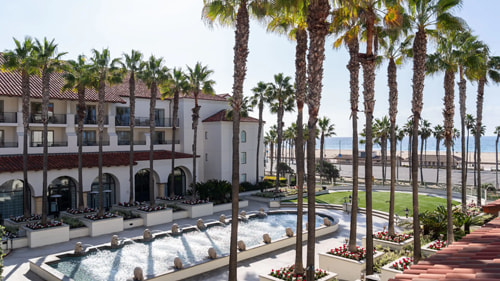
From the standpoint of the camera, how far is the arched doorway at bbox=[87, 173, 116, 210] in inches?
1219

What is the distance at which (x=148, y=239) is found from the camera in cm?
2169

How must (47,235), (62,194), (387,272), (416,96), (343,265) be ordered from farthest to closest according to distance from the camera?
1. (62,194)
2. (47,235)
3. (343,265)
4. (416,96)
5. (387,272)

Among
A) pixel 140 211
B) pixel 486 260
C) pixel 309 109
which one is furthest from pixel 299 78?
pixel 140 211

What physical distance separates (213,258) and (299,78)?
379 inches

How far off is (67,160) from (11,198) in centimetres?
464

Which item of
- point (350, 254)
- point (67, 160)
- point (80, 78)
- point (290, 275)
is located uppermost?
point (80, 78)

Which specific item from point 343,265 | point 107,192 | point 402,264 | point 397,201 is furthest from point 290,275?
point 397,201

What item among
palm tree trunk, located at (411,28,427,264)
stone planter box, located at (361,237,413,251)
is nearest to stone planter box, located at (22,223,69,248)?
stone planter box, located at (361,237,413,251)

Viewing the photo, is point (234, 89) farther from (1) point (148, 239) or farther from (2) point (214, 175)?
(2) point (214, 175)

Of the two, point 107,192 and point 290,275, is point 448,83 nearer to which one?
point 290,275

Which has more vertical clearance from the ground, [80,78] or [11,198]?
[80,78]

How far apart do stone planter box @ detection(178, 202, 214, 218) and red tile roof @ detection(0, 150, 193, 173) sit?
Answer: 6646mm

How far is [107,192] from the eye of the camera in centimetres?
3006

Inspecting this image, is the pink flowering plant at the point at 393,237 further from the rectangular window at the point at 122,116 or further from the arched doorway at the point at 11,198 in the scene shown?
the rectangular window at the point at 122,116
